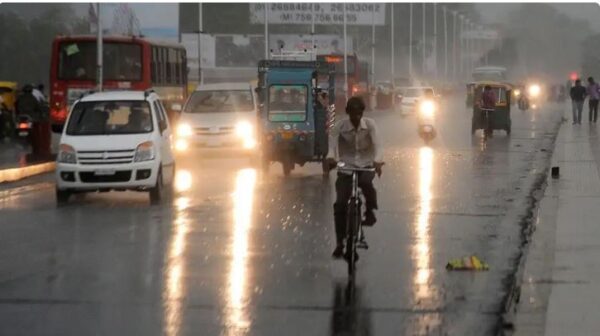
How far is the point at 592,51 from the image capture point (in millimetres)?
156500

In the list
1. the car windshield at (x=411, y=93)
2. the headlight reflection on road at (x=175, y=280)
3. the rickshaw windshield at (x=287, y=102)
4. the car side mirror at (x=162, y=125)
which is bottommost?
the headlight reflection on road at (x=175, y=280)

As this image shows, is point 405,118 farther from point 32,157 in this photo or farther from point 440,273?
point 440,273

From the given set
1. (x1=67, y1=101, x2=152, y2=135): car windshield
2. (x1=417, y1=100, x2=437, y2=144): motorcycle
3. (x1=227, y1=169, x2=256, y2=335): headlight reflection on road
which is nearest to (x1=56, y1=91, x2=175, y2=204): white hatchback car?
(x1=67, y1=101, x2=152, y2=135): car windshield

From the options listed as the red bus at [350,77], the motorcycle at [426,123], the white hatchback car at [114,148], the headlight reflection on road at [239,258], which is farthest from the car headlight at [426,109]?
the red bus at [350,77]

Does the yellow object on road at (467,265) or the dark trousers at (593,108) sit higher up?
the dark trousers at (593,108)

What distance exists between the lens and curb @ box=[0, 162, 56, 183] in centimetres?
2407

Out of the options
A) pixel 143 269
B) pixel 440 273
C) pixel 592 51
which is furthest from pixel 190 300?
pixel 592 51

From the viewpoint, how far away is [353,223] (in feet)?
39.8

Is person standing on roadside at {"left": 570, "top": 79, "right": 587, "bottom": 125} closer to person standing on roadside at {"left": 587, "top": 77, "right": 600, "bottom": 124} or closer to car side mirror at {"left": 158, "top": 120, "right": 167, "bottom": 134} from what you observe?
person standing on roadside at {"left": 587, "top": 77, "right": 600, "bottom": 124}

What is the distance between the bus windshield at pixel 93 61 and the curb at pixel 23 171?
8609mm

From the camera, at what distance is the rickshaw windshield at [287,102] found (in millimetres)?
24172

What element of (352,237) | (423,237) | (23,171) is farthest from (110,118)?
(352,237)

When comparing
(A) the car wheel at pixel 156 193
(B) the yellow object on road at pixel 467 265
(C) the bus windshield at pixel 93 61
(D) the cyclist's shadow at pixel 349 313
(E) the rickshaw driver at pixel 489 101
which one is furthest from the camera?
(E) the rickshaw driver at pixel 489 101

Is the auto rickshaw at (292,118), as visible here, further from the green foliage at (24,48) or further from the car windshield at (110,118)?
the green foliage at (24,48)
